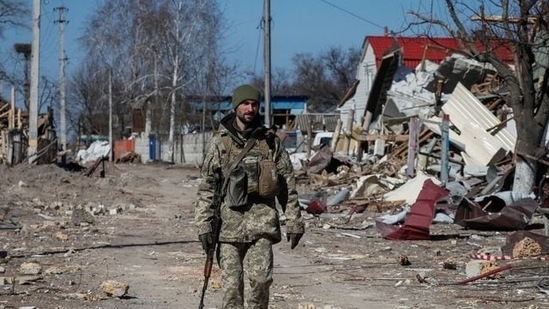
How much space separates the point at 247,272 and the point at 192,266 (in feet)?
17.2

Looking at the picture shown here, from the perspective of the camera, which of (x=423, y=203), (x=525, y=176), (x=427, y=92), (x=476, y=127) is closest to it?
(x=423, y=203)

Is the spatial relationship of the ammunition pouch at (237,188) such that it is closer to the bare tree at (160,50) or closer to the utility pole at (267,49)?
the utility pole at (267,49)

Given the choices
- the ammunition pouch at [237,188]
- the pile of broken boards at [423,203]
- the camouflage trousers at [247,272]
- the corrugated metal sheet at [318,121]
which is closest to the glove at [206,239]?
the camouflage trousers at [247,272]

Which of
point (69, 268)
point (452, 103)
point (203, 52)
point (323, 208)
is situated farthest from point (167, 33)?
point (69, 268)

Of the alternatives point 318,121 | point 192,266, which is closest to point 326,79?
point 318,121

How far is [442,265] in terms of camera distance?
1210 cm

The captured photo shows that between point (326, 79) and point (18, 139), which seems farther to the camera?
point (326, 79)

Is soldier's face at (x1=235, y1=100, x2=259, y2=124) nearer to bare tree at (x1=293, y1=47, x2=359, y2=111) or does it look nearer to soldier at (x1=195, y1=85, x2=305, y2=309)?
soldier at (x1=195, y1=85, x2=305, y2=309)

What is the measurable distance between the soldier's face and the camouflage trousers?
87cm

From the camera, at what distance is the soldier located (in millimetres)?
6949

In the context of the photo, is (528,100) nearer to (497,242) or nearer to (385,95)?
(497,242)

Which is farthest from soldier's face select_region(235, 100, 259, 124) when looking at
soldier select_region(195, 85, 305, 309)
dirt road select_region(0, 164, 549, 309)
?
dirt road select_region(0, 164, 549, 309)

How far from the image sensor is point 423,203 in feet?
51.6

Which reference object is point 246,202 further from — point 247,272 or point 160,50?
point 160,50
